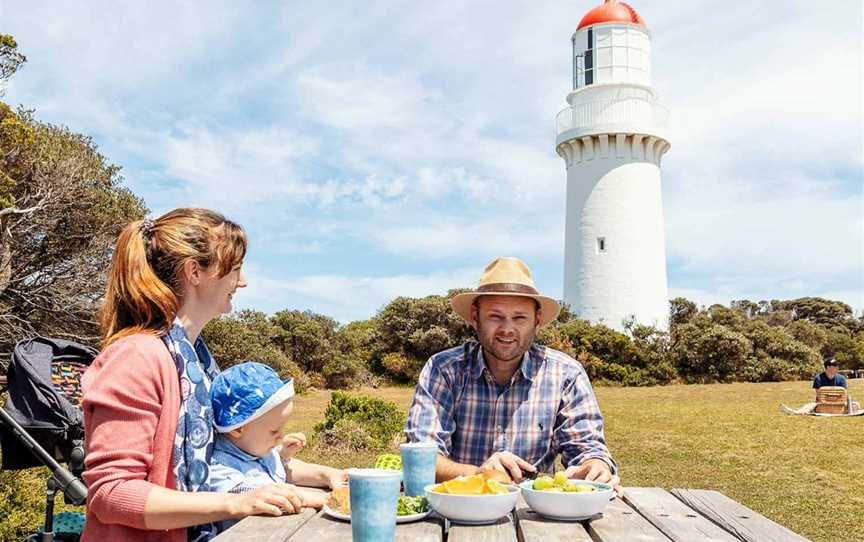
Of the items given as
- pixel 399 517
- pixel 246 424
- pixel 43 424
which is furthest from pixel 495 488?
pixel 43 424

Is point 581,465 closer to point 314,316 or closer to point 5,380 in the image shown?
point 5,380

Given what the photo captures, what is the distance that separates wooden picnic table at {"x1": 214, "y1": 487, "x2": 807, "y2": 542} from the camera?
7.05 ft

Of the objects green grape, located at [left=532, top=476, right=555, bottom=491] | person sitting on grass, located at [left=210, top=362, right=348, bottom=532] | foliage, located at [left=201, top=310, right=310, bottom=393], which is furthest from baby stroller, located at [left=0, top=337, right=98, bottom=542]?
foliage, located at [left=201, top=310, right=310, bottom=393]

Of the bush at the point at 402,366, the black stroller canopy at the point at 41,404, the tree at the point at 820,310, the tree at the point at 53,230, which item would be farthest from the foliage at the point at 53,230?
the tree at the point at 820,310

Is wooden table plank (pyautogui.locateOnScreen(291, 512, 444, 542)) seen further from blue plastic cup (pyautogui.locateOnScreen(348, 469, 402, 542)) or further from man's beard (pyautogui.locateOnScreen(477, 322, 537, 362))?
man's beard (pyautogui.locateOnScreen(477, 322, 537, 362))

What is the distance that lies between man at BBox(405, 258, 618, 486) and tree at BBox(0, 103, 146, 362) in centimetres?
1380

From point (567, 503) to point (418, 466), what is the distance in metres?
0.48

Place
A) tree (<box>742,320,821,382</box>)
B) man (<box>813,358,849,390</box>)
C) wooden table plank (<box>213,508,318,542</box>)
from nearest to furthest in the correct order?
wooden table plank (<box>213,508,318,542</box>) → man (<box>813,358,849,390</box>) → tree (<box>742,320,821,382</box>)

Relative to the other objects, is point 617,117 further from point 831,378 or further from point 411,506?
point 411,506

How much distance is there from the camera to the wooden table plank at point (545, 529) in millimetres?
2164

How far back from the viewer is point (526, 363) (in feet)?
11.4

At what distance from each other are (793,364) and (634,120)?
373 inches

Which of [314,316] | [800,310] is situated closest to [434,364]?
[314,316]

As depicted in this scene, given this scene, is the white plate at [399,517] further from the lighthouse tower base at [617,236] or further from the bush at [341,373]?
the lighthouse tower base at [617,236]
